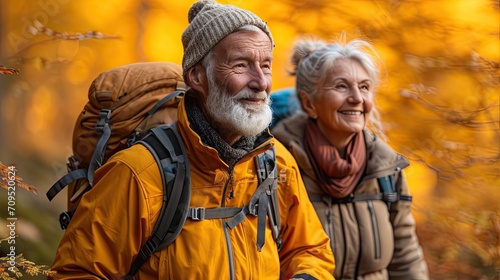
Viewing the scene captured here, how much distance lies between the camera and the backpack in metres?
3.10

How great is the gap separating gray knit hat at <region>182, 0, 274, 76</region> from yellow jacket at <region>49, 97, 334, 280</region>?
0.84ft

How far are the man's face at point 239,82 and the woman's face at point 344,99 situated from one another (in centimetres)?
113

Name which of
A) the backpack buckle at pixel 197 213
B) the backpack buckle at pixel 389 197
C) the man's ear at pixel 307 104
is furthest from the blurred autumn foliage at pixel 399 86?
the backpack buckle at pixel 197 213

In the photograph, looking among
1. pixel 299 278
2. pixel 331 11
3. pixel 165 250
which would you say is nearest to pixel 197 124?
pixel 165 250

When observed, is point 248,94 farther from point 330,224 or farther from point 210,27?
point 330,224

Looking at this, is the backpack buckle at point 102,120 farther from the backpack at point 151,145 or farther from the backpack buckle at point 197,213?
the backpack buckle at point 197,213

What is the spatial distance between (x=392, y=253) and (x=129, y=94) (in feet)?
6.08

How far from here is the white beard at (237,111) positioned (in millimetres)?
3244

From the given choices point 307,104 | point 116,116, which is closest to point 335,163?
point 307,104

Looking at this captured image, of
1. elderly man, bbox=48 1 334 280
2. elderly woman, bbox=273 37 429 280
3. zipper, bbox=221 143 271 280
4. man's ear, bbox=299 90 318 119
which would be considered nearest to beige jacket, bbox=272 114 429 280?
elderly woman, bbox=273 37 429 280

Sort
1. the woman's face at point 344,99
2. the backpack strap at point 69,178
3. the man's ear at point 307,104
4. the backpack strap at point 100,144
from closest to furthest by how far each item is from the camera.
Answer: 1. the backpack strap at point 100,144
2. the backpack strap at point 69,178
3. the woman's face at point 344,99
4. the man's ear at point 307,104

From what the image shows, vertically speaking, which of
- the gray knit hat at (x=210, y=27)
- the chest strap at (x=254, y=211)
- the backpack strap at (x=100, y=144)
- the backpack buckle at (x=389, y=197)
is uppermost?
the gray knit hat at (x=210, y=27)

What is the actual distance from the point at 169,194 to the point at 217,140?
34cm

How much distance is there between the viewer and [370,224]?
14.1ft
